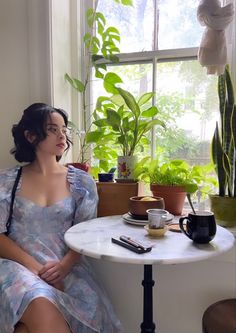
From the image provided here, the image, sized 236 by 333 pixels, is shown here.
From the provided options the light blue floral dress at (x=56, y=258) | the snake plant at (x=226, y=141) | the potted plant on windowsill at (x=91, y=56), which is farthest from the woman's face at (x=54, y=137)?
the snake plant at (x=226, y=141)

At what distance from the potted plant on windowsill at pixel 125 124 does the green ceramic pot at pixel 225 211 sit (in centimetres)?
48

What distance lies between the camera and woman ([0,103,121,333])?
1080 millimetres

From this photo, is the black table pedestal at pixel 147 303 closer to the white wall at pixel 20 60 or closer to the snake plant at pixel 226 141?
the snake plant at pixel 226 141

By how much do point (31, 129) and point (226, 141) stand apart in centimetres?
94

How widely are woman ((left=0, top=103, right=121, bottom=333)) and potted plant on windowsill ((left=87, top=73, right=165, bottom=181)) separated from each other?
256 mm

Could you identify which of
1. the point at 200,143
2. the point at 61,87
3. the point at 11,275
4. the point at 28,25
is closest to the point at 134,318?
the point at 11,275

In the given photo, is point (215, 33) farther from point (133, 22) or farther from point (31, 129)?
point (31, 129)

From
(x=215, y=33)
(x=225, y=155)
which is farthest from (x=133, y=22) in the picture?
(x=225, y=155)

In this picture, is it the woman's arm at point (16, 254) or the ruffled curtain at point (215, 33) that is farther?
the ruffled curtain at point (215, 33)

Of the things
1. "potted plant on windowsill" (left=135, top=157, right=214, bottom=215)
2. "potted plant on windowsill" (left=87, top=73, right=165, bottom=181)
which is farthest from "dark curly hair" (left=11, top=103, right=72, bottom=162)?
"potted plant on windowsill" (left=135, top=157, right=214, bottom=215)

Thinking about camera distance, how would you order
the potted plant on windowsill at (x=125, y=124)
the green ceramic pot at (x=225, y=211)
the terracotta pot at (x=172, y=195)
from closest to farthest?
the green ceramic pot at (x=225, y=211), the terracotta pot at (x=172, y=195), the potted plant on windowsill at (x=125, y=124)

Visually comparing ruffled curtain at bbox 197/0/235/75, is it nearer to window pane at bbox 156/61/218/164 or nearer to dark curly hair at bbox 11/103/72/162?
window pane at bbox 156/61/218/164

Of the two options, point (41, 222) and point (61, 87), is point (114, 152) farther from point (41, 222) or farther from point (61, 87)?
point (41, 222)

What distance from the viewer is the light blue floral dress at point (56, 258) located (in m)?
1.12
